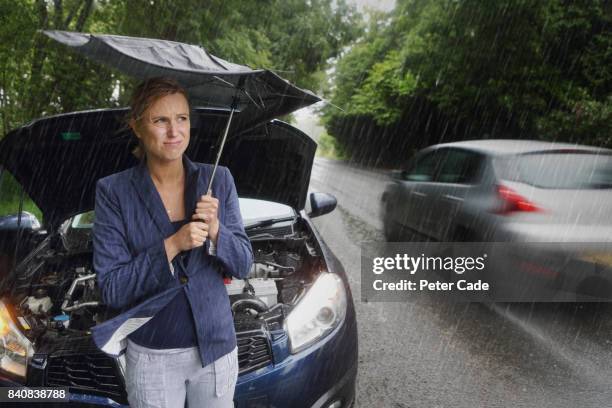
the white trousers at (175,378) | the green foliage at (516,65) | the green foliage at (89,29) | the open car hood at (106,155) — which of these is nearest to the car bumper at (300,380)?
the white trousers at (175,378)

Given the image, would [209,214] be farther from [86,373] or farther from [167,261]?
[86,373]

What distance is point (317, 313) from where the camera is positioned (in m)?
2.47

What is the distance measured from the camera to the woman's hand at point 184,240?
146 centimetres

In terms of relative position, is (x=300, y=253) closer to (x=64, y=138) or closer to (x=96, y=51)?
(x=64, y=138)

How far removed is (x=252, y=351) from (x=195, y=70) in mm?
1366

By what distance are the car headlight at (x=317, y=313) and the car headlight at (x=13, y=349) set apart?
1.26 meters

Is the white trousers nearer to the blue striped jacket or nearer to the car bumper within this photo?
the blue striped jacket

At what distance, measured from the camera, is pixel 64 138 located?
2732 mm

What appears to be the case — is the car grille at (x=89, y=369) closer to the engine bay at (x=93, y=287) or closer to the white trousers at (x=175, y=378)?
the engine bay at (x=93, y=287)

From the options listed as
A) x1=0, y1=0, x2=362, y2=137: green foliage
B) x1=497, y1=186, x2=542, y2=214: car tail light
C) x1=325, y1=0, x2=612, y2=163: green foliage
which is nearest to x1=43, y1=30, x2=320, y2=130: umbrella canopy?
x1=497, y1=186, x2=542, y2=214: car tail light

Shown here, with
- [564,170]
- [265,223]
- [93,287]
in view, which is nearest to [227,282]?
[93,287]

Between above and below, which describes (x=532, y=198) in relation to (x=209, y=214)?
above

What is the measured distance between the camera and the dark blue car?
7.12 ft

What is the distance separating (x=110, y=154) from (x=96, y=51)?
136cm
